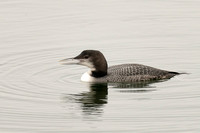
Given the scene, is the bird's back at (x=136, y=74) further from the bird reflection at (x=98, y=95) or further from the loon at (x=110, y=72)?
the bird reflection at (x=98, y=95)

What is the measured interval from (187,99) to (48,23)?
302 inches

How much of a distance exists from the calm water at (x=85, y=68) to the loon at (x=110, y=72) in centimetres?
24

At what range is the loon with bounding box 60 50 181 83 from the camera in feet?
58.3

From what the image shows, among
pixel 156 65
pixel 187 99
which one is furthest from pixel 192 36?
pixel 187 99

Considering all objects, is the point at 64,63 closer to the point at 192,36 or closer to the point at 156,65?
the point at 156,65

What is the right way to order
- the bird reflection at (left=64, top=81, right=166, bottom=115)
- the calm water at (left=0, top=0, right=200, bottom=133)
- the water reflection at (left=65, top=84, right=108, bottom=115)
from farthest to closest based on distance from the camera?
the bird reflection at (left=64, top=81, right=166, bottom=115) → the water reflection at (left=65, top=84, right=108, bottom=115) → the calm water at (left=0, top=0, right=200, bottom=133)

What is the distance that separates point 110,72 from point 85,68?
1423 mm

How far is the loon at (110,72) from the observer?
58.3 ft

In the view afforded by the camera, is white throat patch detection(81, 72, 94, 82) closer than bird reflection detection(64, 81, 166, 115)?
No

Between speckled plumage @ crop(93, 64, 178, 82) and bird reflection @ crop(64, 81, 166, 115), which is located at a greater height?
speckled plumage @ crop(93, 64, 178, 82)

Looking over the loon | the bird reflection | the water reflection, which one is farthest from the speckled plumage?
the water reflection

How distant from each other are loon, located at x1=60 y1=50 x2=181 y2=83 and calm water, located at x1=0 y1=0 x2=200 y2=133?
24cm

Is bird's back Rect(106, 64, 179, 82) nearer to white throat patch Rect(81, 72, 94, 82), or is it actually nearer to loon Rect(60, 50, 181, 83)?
loon Rect(60, 50, 181, 83)

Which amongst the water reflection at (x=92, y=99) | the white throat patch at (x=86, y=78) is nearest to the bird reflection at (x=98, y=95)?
the water reflection at (x=92, y=99)
